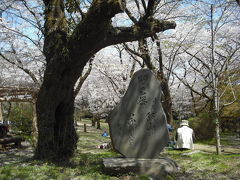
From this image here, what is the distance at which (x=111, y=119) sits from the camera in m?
5.97

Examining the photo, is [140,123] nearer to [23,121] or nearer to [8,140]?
[8,140]

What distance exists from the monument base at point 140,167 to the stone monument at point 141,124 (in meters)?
0.10

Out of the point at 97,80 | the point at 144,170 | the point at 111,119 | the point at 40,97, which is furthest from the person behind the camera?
the point at 97,80

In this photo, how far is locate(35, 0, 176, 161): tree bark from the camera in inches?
211

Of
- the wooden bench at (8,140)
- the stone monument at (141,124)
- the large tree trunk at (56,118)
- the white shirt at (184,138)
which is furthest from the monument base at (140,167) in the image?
the wooden bench at (8,140)

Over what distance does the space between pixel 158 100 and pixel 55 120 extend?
129 inches

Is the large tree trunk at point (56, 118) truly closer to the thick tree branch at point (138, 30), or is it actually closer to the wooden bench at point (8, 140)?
the thick tree branch at point (138, 30)

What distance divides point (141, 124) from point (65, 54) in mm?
2449

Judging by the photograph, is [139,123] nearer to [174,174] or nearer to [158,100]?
[158,100]

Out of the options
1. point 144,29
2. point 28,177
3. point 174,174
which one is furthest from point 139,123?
point 28,177

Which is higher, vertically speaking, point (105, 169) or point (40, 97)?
point (40, 97)

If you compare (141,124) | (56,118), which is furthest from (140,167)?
(56,118)

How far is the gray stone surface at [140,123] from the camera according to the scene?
591cm

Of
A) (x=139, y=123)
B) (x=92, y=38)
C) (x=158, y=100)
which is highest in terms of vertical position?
(x=92, y=38)
